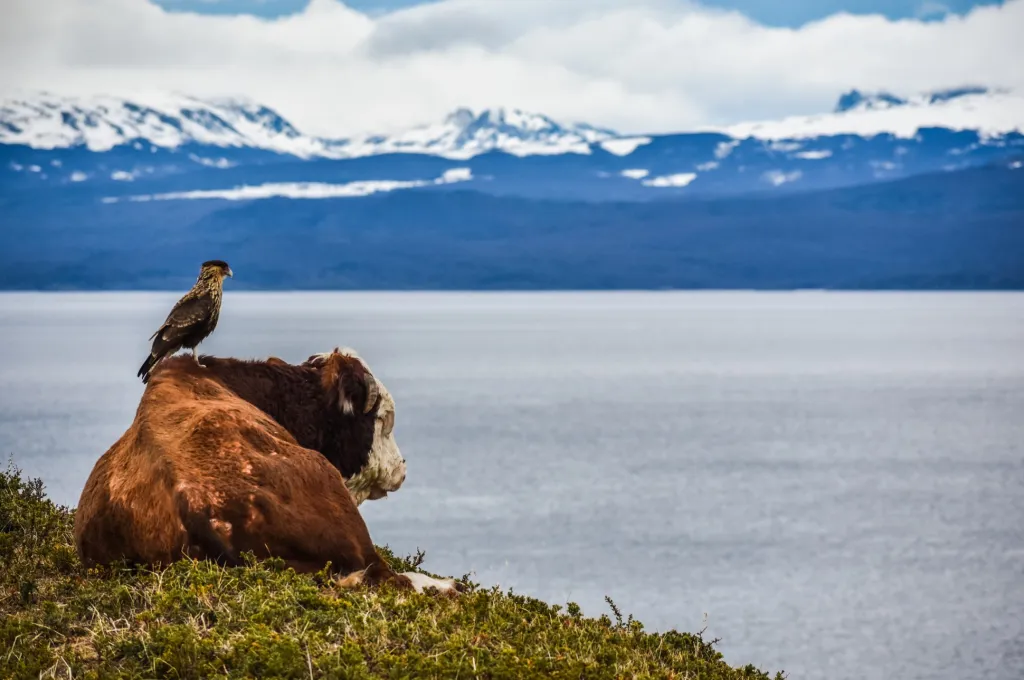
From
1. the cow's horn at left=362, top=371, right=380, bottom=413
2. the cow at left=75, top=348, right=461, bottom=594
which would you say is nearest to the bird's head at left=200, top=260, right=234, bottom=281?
the cow at left=75, top=348, right=461, bottom=594

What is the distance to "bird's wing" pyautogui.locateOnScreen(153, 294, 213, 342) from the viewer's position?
35.6 feet

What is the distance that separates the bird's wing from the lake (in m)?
14.9

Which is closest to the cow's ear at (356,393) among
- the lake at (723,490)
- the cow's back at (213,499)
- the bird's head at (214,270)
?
the bird's head at (214,270)

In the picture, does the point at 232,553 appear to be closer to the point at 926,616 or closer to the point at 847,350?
the point at 926,616

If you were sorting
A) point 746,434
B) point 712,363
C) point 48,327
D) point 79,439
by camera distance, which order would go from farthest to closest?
point 48,327 → point 712,363 → point 746,434 → point 79,439

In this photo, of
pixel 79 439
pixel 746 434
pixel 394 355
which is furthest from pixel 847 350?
pixel 79 439

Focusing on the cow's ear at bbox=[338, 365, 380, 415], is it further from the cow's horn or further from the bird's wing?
the bird's wing

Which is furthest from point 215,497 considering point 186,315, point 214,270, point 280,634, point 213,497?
point 214,270

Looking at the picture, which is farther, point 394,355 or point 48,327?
point 48,327

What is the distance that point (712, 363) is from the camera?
116312mm

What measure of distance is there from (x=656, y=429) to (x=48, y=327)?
147 m

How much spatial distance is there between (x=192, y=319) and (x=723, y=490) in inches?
1389

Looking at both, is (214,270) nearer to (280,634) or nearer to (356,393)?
(356,393)

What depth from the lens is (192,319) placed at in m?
10.9
